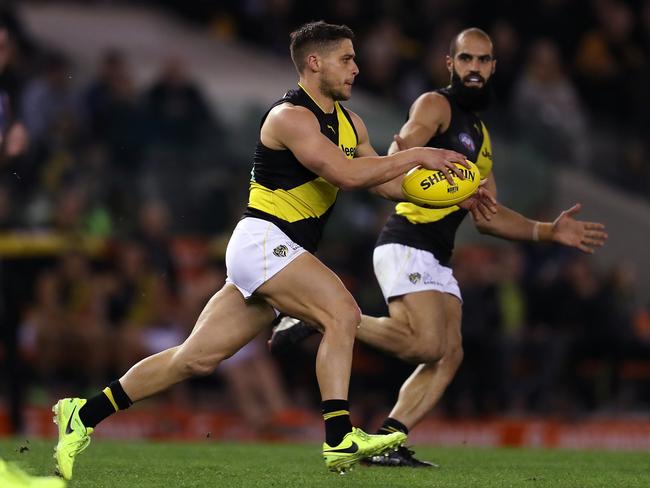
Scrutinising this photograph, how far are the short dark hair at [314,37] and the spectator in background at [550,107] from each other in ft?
28.5

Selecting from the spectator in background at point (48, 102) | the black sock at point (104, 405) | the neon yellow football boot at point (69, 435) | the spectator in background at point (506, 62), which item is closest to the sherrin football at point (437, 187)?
the black sock at point (104, 405)

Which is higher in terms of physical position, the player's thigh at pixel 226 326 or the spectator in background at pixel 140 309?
the player's thigh at pixel 226 326

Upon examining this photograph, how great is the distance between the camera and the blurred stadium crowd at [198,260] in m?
14.2

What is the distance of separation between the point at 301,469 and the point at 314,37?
250cm

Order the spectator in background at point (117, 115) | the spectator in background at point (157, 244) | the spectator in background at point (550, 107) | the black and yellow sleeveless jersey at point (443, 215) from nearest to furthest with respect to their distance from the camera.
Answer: the black and yellow sleeveless jersey at point (443, 215) < the spectator in background at point (157, 244) < the spectator in background at point (117, 115) < the spectator in background at point (550, 107)

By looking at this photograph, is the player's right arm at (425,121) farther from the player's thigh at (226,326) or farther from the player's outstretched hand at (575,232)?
the player's thigh at (226,326)

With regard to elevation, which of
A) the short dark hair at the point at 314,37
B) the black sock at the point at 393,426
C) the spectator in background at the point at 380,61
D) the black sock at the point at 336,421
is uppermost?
the spectator in background at the point at 380,61

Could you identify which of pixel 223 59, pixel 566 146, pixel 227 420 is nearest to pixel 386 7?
pixel 223 59

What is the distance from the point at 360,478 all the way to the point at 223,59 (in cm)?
1250

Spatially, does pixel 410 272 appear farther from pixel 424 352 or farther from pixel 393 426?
pixel 393 426

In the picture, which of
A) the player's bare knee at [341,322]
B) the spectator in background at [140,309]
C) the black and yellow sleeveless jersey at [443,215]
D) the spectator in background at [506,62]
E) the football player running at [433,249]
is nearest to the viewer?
the player's bare knee at [341,322]

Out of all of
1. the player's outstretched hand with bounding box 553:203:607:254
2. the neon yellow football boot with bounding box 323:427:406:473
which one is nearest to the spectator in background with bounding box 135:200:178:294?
the player's outstretched hand with bounding box 553:203:607:254

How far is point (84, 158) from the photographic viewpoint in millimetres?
15148

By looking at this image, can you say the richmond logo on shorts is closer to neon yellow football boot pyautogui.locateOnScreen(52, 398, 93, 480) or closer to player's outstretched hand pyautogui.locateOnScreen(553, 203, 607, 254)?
neon yellow football boot pyautogui.locateOnScreen(52, 398, 93, 480)
